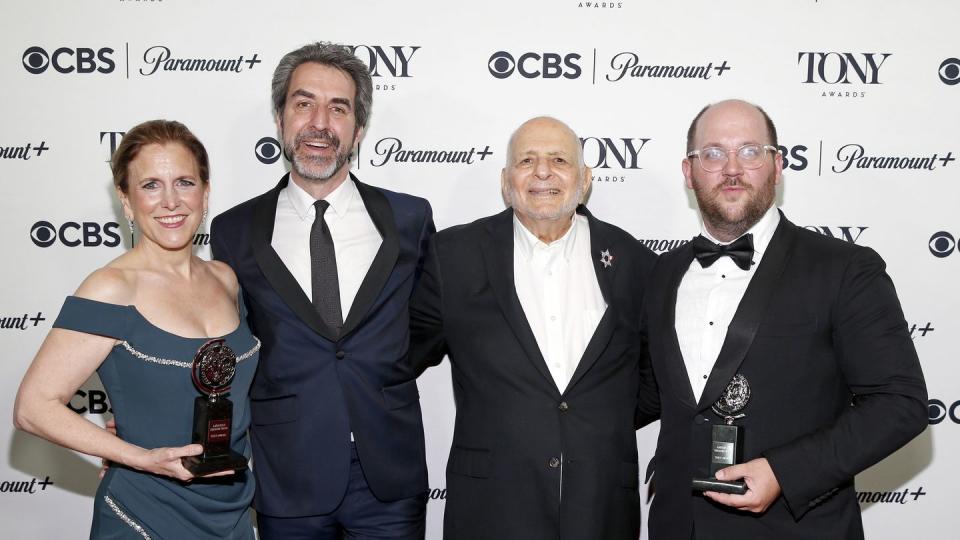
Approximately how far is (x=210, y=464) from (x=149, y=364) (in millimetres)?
334

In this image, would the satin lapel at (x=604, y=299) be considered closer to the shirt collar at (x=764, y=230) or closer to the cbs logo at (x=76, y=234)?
the shirt collar at (x=764, y=230)

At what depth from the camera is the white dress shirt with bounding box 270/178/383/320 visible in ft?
9.04

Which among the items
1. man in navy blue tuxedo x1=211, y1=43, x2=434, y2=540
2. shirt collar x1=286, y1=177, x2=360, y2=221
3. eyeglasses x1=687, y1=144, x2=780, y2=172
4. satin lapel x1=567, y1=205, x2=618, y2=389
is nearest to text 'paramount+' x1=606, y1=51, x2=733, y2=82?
satin lapel x1=567, y1=205, x2=618, y2=389

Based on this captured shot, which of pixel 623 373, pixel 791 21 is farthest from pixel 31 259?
pixel 791 21

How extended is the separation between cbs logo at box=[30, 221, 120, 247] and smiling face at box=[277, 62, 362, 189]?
120 centimetres

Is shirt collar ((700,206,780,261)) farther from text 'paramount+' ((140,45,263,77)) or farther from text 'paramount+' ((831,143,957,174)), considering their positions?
text 'paramount+' ((140,45,263,77))

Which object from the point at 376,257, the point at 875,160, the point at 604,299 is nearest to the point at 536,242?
the point at 604,299

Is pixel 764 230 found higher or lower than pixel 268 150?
lower

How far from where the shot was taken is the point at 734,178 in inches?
95.6

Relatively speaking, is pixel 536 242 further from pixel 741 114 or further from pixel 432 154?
pixel 432 154

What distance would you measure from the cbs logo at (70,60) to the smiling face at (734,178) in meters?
2.64

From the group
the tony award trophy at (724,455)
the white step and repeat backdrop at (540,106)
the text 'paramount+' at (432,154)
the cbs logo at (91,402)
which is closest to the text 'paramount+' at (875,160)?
the white step and repeat backdrop at (540,106)

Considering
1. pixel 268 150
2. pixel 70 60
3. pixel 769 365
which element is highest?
pixel 70 60

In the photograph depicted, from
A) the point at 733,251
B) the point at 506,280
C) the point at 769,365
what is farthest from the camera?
the point at 506,280
